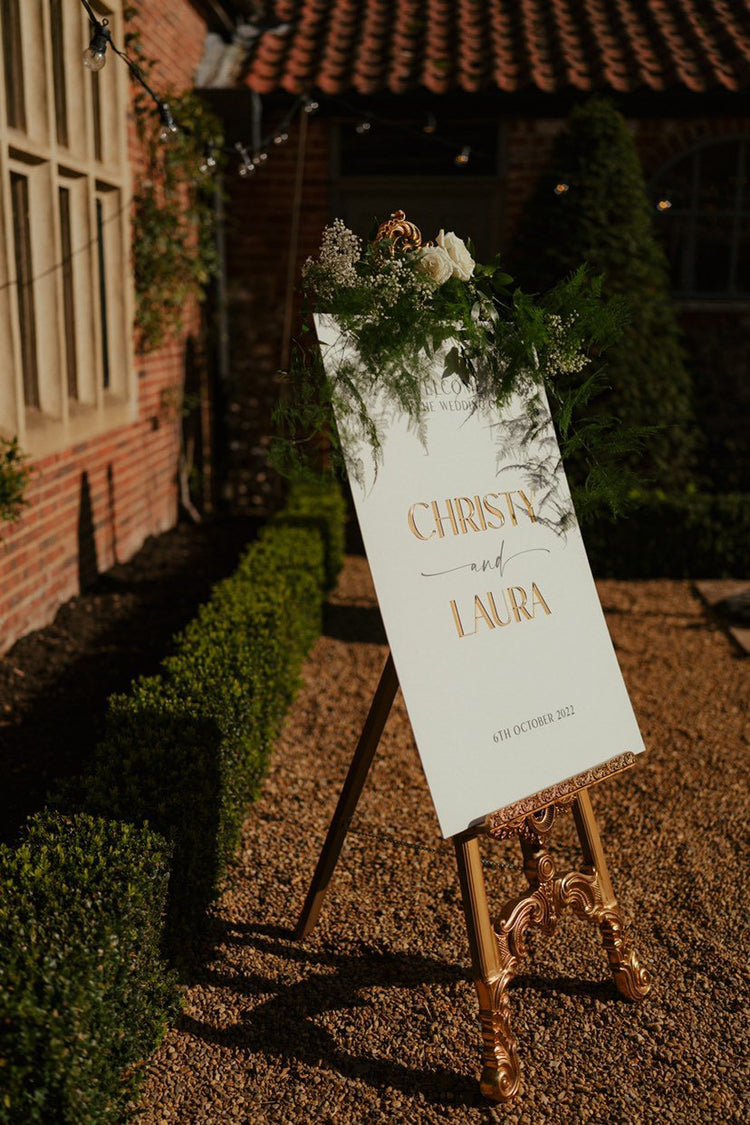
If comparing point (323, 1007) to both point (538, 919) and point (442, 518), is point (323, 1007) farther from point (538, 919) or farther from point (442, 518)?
point (442, 518)

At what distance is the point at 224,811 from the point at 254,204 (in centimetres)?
675

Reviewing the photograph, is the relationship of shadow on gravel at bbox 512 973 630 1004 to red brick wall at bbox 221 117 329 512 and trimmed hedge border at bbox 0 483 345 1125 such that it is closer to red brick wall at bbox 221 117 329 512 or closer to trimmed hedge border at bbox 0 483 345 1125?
trimmed hedge border at bbox 0 483 345 1125

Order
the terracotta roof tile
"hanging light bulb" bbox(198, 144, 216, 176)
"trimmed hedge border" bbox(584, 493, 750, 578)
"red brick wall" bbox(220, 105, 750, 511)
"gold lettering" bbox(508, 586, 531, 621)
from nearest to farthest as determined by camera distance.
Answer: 1. "gold lettering" bbox(508, 586, 531, 621)
2. "trimmed hedge border" bbox(584, 493, 750, 578)
3. "hanging light bulb" bbox(198, 144, 216, 176)
4. the terracotta roof tile
5. "red brick wall" bbox(220, 105, 750, 511)

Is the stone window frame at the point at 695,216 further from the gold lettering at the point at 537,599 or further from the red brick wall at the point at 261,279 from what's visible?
the gold lettering at the point at 537,599

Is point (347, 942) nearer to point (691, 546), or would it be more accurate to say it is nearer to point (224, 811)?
point (224, 811)

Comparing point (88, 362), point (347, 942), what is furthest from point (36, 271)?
point (347, 942)

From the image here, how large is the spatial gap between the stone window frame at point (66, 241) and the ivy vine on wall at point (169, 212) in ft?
0.65

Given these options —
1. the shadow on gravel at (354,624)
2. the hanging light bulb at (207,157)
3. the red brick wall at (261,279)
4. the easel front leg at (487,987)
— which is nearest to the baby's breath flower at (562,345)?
the easel front leg at (487,987)

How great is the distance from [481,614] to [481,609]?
0.01 metres

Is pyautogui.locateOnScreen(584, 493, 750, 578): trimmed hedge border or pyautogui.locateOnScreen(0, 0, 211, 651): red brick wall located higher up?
pyautogui.locateOnScreen(0, 0, 211, 651): red brick wall

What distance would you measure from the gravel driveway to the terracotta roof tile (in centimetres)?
589

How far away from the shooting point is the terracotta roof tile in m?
8.10

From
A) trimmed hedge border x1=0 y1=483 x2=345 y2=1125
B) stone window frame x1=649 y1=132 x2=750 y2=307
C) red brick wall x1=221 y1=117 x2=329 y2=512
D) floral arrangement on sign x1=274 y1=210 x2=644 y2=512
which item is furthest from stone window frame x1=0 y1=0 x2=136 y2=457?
stone window frame x1=649 y1=132 x2=750 y2=307

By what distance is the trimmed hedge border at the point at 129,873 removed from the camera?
1.96m
